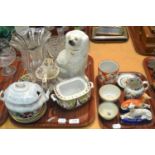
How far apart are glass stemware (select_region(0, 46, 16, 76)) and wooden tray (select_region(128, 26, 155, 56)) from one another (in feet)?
1.49

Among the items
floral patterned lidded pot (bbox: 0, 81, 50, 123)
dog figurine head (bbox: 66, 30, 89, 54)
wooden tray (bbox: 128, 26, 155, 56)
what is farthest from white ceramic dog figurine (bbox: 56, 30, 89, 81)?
wooden tray (bbox: 128, 26, 155, 56)

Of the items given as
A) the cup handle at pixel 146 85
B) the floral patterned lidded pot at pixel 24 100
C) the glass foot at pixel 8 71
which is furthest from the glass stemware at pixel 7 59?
the cup handle at pixel 146 85

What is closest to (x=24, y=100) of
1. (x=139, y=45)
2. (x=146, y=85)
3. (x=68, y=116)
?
(x=68, y=116)

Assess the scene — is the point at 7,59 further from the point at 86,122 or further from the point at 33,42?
the point at 86,122

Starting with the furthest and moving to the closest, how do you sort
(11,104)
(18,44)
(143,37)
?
1. (143,37)
2. (18,44)
3. (11,104)

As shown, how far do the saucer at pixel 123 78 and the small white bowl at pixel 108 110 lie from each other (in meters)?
0.09

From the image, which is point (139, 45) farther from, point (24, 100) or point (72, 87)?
point (24, 100)

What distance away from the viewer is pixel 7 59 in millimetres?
866

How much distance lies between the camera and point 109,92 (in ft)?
2.59

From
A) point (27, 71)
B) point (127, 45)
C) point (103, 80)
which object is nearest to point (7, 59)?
point (27, 71)

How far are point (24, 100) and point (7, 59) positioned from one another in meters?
0.26

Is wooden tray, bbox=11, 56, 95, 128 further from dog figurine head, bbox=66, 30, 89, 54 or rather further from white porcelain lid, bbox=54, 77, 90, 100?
A: dog figurine head, bbox=66, 30, 89, 54

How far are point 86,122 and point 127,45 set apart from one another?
409 mm

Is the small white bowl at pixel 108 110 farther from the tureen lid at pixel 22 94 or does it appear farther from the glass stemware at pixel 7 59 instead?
the glass stemware at pixel 7 59
